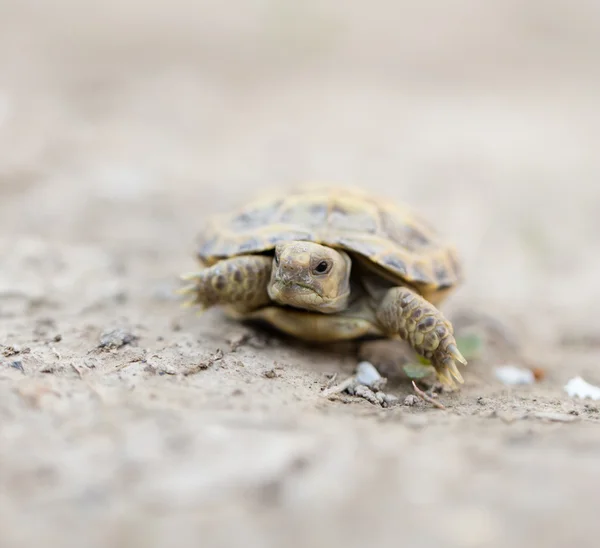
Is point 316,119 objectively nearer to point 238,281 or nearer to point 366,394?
point 238,281

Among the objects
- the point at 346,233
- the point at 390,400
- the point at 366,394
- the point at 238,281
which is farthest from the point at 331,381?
the point at 346,233

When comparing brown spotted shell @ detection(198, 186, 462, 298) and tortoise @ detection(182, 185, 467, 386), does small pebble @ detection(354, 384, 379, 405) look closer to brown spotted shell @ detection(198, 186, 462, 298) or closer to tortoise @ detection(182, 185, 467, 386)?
tortoise @ detection(182, 185, 467, 386)

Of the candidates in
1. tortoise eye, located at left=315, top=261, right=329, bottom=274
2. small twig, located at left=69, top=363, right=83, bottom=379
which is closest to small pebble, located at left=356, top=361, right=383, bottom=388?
tortoise eye, located at left=315, top=261, right=329, bottom=274

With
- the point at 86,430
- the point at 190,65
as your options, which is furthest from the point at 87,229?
the point at 190,65

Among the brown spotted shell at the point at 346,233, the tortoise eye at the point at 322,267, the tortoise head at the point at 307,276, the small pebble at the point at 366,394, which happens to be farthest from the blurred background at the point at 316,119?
the small pebble at the point at 366,394

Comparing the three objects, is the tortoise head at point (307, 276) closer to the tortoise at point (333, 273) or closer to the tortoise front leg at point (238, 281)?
the tortoise at point (333, 273)

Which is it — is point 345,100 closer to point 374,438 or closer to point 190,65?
point 190,65

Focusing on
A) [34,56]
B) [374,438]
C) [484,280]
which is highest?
[34,56]
